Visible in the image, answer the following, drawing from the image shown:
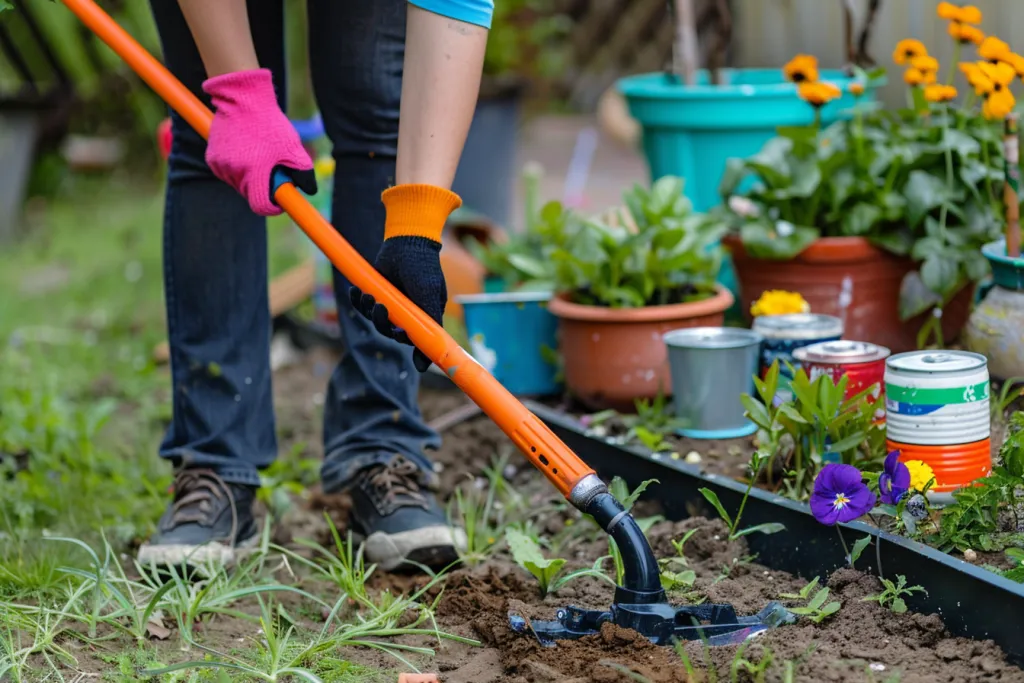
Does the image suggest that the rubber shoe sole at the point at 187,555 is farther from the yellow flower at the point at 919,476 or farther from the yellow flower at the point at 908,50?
the yellow flower at the point at 908,50

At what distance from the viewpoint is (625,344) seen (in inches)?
94.2

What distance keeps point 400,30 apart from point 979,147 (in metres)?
1.20

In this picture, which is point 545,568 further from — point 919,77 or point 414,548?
point 919,77

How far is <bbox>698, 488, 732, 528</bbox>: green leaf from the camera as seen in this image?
1.76 m

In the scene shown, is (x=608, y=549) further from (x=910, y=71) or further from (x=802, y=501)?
(x=910, y=71)

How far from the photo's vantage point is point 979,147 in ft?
7.92

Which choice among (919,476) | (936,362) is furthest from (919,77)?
(919,476)

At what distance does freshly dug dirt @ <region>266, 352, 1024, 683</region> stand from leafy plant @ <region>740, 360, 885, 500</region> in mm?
152

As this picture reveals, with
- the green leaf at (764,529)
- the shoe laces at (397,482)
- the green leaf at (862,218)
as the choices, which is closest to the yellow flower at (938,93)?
the green leaf at (862,218)

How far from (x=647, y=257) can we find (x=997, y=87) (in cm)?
69

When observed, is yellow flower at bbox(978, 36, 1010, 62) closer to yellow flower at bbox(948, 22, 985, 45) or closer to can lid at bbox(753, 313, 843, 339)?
yellow flower at bbox(948, 22, 985, 45)

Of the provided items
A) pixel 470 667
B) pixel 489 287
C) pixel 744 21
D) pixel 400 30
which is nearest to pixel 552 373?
pixel 489 287

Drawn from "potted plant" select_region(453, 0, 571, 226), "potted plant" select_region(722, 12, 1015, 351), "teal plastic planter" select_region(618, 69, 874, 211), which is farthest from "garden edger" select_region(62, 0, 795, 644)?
"potted plant" select_region(453, 0, 571, 226)

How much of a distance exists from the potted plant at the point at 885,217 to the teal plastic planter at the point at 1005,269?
161mm
